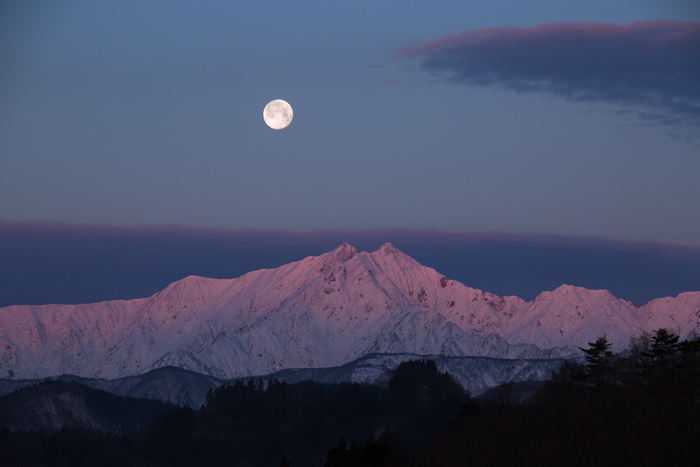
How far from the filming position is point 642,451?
9550 cm

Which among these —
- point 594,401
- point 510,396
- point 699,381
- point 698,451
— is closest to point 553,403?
point 594,401

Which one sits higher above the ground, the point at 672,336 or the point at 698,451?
the point at 672,336

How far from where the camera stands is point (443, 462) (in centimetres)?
13825

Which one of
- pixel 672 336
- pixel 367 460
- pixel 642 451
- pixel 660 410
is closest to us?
pixel 642 451

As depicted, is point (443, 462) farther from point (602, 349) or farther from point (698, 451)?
point (698, 451)

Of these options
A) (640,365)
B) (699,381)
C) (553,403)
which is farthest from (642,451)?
(553,403)

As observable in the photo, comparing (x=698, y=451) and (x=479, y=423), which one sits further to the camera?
(x=479, y=423)

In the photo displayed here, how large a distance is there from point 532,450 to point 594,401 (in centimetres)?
1111

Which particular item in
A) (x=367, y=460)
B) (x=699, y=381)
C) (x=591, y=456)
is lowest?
(x=367, y=460)

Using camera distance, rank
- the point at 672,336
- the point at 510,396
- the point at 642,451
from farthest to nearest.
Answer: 1. the point at 510,396
2. the point at 672,336
3. the point at 642,451

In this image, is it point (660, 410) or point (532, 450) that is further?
point (532, 450)

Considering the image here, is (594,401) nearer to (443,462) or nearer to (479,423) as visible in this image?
(443,462)

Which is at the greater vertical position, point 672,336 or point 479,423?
point 672,336

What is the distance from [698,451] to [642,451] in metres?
5.53
